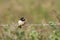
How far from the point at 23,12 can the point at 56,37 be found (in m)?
3.56

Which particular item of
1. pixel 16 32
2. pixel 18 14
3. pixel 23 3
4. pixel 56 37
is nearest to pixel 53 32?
pixel 56 37

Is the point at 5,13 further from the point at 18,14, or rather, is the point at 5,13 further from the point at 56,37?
the point at 56,37

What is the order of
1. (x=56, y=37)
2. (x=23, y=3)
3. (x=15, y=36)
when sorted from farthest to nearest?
(x=23, y=3) → (x=15, y=36) → (x=56, y=37)

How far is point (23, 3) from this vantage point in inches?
302

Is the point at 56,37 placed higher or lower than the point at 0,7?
lower

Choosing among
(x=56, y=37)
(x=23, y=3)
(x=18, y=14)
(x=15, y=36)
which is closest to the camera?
(x=56, y=37)

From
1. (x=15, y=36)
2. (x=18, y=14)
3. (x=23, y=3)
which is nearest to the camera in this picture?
(x=15, y=36)

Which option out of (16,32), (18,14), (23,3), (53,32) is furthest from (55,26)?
(23,3)

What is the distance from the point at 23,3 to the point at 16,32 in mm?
3832

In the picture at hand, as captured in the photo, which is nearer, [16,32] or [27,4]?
[16,32]

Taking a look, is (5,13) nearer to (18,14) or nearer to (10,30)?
(18,14)

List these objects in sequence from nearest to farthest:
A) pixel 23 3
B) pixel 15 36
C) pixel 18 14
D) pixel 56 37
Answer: pixel 56 37 → pixel 15 36 → pixel 18 14 → pixel 23 3

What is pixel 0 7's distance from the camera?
7.44m

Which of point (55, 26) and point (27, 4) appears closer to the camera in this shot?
point (55, 26)
